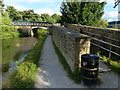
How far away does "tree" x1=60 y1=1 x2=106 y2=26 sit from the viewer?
17.0m

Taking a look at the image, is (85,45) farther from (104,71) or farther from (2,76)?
(2,76)

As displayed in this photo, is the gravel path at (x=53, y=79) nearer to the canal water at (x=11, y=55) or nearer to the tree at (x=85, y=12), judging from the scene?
the canal water at (x=11, y=55)

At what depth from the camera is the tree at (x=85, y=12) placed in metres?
17.0

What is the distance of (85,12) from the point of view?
669 inches

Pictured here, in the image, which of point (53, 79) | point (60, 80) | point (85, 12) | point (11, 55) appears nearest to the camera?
point (60, 80)


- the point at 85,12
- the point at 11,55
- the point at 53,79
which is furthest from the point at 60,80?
the point at 85,12

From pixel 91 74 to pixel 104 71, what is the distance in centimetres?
153

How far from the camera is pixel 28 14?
58906mm

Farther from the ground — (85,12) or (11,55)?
(85,12)

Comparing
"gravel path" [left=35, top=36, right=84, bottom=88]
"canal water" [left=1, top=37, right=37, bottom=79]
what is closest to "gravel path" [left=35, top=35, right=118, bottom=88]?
"gravel path" [left=35, top=36, right=84, bottom=88]

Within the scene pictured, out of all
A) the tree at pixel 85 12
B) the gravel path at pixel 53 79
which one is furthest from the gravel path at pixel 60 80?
the tree at pixel 85 12

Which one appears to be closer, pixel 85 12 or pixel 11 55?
pixel 11 55

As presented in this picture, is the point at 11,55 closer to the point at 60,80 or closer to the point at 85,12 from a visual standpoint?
the point at 60,80

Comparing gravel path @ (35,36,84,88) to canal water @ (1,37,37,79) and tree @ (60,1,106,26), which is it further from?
tree @ (60,1,106,26)
